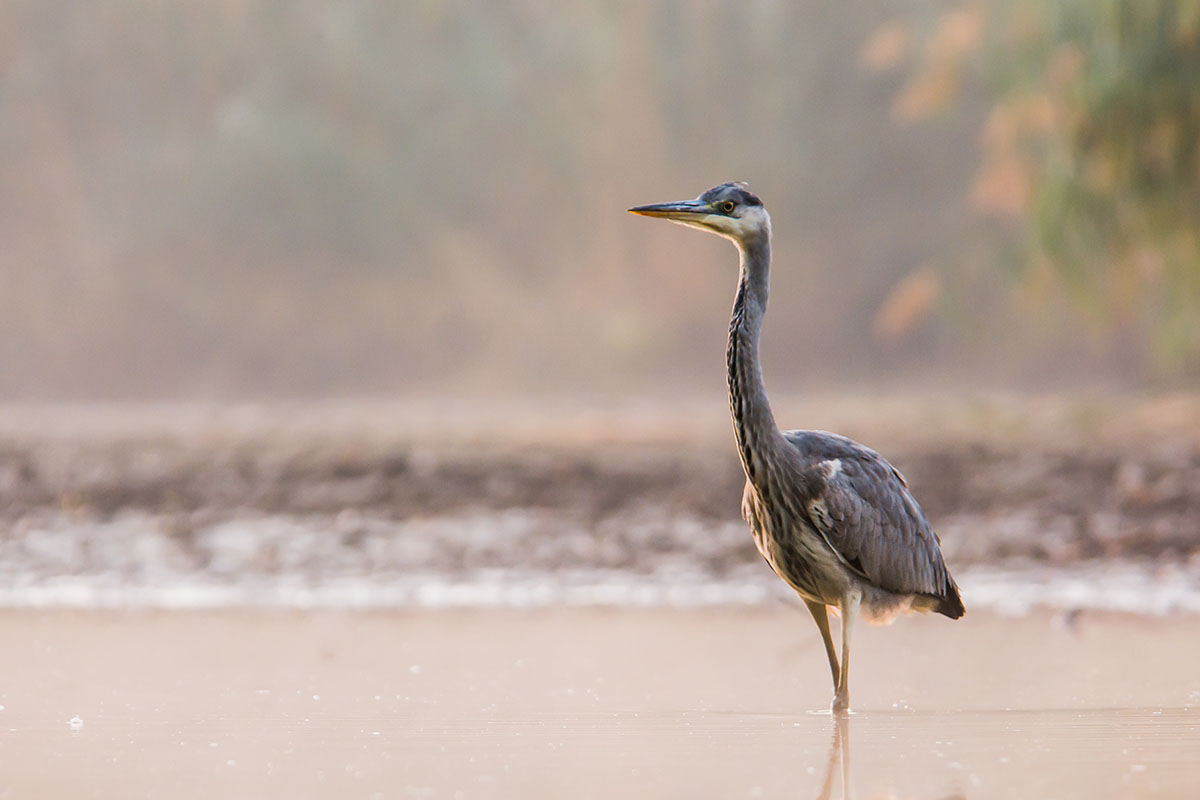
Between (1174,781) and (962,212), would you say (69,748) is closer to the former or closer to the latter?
(1174,781)

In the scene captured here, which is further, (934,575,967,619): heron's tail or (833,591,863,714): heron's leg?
(934,575,967,619): heron's tail

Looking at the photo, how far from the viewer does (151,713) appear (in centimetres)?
525

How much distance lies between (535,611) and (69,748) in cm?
334

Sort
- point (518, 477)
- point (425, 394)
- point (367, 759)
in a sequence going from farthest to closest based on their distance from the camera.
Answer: point (425, 394) → point (518, 477) → point (367, 759)

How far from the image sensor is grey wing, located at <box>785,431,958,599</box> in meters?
5.53

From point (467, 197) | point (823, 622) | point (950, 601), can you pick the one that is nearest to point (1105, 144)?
point (950, 601)

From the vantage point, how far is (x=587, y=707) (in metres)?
5.34

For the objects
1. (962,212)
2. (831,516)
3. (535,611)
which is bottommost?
(535,611)

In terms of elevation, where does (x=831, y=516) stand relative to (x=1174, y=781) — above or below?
above

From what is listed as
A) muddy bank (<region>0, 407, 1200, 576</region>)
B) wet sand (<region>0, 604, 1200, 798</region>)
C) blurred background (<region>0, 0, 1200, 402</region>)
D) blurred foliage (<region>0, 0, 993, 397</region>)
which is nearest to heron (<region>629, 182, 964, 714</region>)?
wet sand (<region>0, 604, 1200, 798</region>)

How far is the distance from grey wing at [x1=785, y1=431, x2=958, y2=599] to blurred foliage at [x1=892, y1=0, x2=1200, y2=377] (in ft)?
18.6

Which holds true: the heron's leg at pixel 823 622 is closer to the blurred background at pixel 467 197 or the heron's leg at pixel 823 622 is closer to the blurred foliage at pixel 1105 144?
the blurred foliage at pixel 1105 144

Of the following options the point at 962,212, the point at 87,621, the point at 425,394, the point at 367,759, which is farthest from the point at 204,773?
the point at 962,212

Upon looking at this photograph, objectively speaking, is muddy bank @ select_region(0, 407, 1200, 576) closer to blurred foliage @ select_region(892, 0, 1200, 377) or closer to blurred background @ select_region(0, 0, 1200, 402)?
blurred foliage @ select_region(892, 0, 1200, 377)
